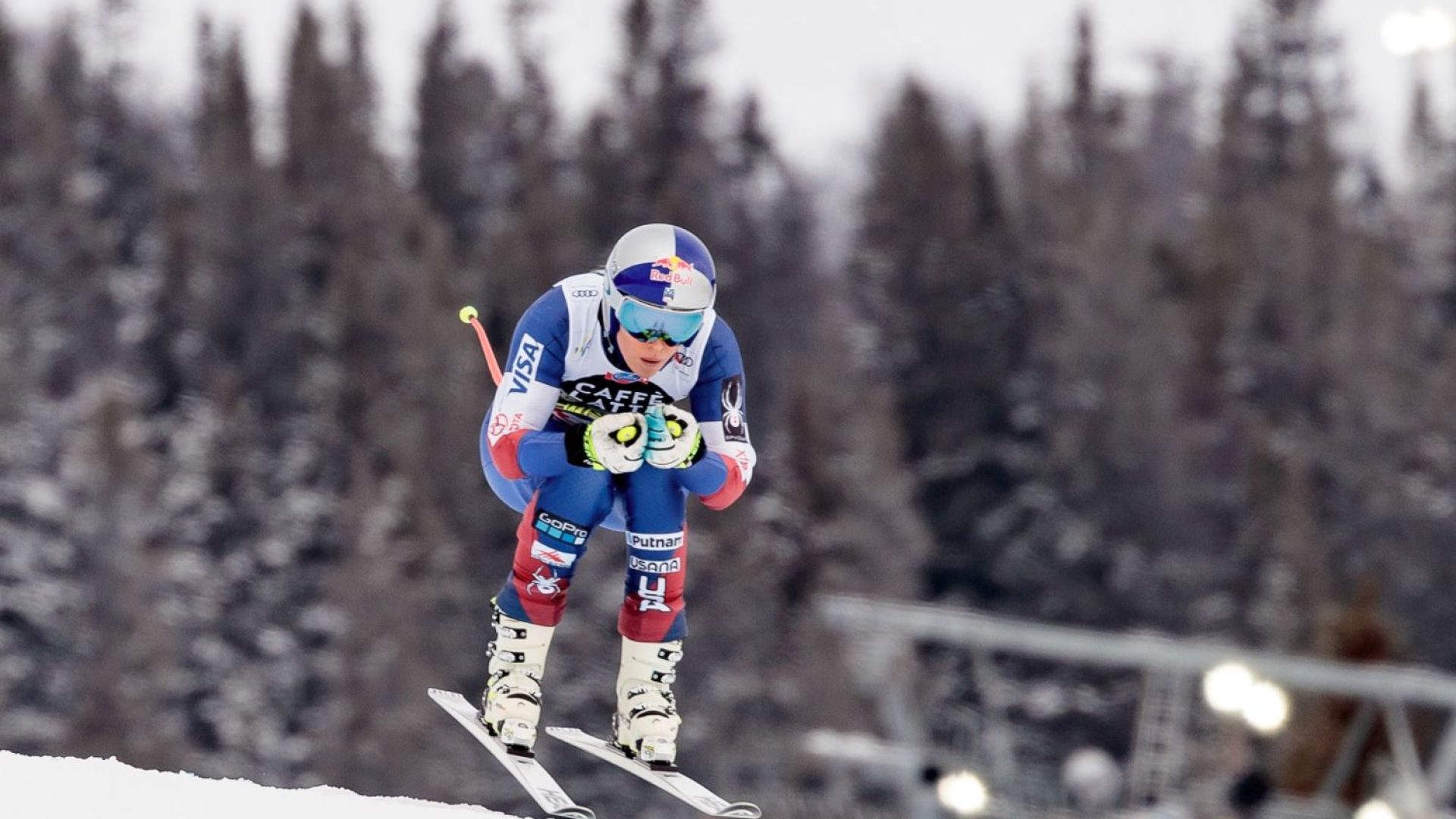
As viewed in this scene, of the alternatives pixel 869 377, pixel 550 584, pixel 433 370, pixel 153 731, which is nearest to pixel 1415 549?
pixel 869 377

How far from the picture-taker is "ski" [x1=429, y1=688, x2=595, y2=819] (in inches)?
255

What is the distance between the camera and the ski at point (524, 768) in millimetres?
6488

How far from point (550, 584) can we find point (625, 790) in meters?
40.2

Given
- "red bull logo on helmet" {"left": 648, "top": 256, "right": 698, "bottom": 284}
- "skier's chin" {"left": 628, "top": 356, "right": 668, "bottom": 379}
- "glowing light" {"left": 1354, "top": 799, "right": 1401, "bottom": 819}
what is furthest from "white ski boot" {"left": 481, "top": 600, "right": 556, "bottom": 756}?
"glowing light" {"left": 1354, "top": 799, "right": 1401, "bottom": 819}

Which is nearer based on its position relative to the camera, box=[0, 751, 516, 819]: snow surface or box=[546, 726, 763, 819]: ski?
box=[0, 751, 516, 819]: snow surface

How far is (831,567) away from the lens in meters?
53.4

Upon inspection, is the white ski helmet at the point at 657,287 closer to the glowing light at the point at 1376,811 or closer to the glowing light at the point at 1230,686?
the glowing light at the point at 1230,686

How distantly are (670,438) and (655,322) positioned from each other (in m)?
A: 0.39

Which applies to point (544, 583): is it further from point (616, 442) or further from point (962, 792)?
point (962, 792)

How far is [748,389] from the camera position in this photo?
56.0 metres

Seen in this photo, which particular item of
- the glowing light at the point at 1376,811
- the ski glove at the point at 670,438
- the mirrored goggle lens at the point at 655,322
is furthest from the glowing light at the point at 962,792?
the mirrored goggle lens at the point at 655,322

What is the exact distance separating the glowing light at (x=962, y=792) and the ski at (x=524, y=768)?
544 inches

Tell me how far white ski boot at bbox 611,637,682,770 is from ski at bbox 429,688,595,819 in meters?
0.32

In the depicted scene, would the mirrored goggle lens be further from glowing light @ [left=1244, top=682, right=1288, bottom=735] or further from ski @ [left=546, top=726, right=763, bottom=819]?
glowing light @ [left=1244, top=682, right=1288, bottom=735]
